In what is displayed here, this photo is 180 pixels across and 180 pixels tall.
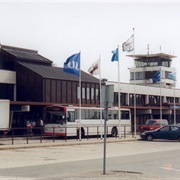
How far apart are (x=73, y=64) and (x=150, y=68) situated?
67.6m

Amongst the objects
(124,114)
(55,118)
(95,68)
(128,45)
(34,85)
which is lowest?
(55,118)

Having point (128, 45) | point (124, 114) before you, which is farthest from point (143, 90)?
point (128, 45)

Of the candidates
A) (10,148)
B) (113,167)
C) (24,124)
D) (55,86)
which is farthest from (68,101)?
(113,167)

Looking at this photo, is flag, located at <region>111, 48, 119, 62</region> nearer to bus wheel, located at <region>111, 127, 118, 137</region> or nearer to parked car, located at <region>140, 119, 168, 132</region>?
bus wheel, located at <region>111, 127, 118, 137</region>

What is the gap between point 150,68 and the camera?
10306cm

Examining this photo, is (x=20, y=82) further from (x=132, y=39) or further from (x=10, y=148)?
(x=10, y=148)

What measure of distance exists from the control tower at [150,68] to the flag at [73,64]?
65472mm

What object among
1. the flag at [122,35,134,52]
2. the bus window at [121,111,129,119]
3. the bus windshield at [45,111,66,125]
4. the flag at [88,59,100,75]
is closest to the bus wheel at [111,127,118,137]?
the bus window at [121,111,129,119]

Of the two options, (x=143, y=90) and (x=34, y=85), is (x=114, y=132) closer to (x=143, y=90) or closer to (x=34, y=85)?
(x=34, y=85)

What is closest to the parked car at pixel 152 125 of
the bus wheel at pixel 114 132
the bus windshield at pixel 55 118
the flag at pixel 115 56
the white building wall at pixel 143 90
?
the bus wheel at pixel 114 132

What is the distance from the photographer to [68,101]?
48719 millimetres

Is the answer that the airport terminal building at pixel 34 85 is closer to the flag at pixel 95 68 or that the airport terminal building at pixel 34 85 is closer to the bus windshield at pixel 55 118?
the bus windshield at pixel 55 118

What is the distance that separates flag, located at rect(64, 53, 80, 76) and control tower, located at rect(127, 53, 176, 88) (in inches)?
2578

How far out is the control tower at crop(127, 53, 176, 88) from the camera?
102350mm
